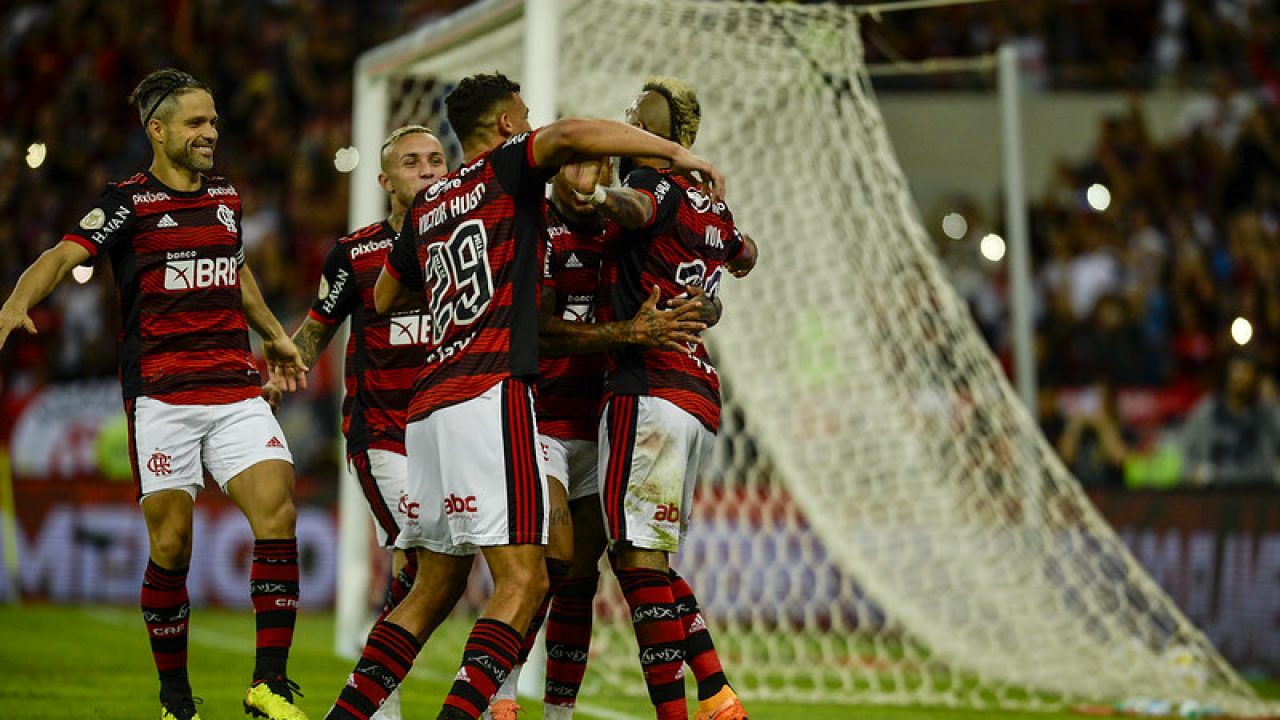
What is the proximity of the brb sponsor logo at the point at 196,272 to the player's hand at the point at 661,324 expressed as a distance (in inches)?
71.3

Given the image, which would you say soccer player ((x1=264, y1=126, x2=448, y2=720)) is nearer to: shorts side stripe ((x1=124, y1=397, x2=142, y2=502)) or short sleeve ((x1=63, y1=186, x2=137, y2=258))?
shorts side stripe ((x1=124, y1=397, x2=142, y2=502))

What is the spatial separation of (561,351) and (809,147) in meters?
5.45

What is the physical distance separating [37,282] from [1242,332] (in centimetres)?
1156

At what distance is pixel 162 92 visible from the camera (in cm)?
676

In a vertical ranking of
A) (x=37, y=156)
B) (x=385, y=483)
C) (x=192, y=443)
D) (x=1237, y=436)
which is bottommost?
(x=385, y=483)

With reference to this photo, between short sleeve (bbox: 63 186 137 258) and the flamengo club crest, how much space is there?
341 mm

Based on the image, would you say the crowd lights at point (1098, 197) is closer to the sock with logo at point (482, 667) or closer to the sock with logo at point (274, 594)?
the sock with logo at point (274, 594)

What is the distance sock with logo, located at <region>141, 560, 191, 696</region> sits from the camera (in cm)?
663

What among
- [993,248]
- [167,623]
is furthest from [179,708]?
[993,248]

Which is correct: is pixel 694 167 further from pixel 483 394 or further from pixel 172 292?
pixel 172 292

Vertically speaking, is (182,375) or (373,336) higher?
(373,336)

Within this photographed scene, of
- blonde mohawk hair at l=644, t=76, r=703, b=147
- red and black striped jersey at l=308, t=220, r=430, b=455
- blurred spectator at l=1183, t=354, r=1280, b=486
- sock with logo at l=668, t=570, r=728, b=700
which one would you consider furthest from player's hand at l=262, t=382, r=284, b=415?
blurred spectator at l=1183, t=354, r=1280, b=486

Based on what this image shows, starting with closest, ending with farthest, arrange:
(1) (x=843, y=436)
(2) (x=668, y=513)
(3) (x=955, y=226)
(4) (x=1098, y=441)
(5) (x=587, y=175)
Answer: (5) (x=587, y=175) → (2) (x=668, y=513) → (1) (x=843, y=436) → (4) (x=1098, y=441) → (3) (x=955, y=226)

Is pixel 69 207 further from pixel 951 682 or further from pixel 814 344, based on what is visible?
pixel 951 682
